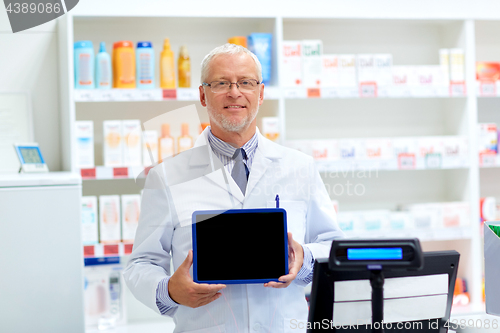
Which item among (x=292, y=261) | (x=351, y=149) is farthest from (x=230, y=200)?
(x=351, y=149)

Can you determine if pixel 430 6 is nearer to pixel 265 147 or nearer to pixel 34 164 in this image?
pixel 265 147

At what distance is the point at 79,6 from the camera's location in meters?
2.62

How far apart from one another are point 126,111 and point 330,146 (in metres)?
1.26

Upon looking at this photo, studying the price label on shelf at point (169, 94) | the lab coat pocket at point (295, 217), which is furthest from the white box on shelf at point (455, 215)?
the price label on shelf at point (169, 94)

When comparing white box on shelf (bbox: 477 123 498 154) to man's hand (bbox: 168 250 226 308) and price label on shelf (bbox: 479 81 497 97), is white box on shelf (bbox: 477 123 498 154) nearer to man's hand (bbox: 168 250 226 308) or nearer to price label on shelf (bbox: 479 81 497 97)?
price label on shelf (bbox: 479 81 497 97)

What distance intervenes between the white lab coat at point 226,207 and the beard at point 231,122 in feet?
0.37

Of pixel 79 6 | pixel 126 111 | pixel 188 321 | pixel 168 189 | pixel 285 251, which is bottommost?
pixel 188 321

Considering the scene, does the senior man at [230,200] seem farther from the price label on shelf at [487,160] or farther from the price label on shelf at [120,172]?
the price label on shelf at [487,160]

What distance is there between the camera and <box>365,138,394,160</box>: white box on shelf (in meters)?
2.77

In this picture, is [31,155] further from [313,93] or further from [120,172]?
[313,93]

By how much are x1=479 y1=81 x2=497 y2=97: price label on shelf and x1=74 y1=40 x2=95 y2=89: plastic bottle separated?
235cm

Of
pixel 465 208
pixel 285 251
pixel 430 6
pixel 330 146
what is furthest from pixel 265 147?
pixel 430 6

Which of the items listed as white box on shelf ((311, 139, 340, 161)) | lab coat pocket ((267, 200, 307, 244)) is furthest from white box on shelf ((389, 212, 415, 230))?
lab coat pocket ((267, 200, 307, 244))

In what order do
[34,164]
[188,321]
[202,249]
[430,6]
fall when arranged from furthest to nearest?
1. [430,6]
2. [34,164]
3. [188,321]
4. [202,249]
